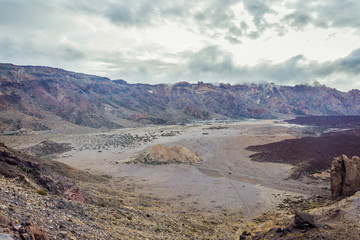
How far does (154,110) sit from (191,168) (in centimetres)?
13123

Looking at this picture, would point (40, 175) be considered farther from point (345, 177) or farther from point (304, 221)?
point (345, 177)

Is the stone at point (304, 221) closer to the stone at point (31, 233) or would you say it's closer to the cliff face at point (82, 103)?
the stone at point (31, 233)

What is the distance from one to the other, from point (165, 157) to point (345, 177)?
27004 millimetres

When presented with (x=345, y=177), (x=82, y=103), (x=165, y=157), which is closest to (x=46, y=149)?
(x=165, y=157)

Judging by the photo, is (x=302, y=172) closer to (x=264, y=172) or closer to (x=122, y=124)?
(x=264, y=172)

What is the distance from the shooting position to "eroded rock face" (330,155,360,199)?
1823 centimetres

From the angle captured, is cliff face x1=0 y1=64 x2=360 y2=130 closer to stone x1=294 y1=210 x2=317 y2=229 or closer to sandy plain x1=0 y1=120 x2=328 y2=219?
sandy plain x1=0 y1=120 x2=328 y2=219

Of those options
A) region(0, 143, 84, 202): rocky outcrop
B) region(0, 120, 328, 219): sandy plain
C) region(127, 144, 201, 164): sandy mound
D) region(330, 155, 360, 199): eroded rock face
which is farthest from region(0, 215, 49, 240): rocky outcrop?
region(127, 144, 201, 164): sandy mound

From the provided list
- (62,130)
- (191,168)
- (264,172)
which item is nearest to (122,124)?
(62,130)

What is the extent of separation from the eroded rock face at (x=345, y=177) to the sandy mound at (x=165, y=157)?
78.7ft

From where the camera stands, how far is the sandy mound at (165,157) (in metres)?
39.0

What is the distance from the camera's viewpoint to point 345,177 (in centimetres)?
1867

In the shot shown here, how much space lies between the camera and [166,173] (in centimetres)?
3350

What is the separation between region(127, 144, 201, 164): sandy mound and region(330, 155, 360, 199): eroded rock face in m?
24.0
